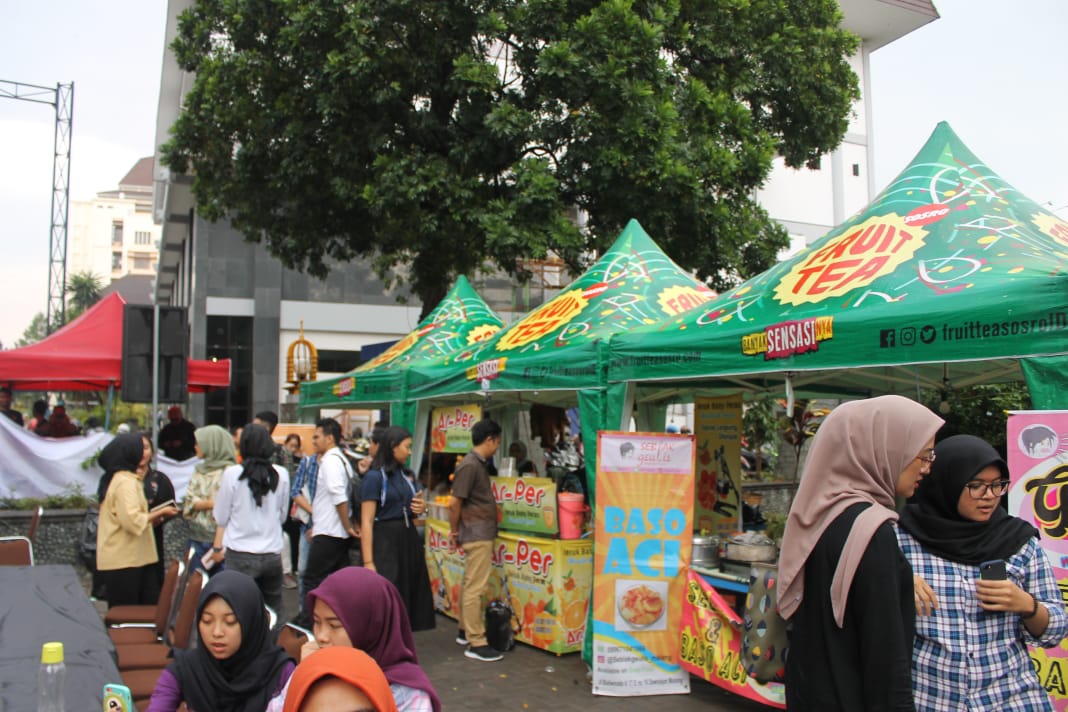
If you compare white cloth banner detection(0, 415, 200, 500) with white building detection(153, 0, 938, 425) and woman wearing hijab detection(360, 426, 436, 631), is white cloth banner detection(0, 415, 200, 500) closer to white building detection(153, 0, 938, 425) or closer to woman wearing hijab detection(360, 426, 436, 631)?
woman wearing hijab detection(360, 426, 436, 631)

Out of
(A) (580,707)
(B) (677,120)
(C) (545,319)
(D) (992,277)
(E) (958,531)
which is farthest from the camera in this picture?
(B) (677,120)

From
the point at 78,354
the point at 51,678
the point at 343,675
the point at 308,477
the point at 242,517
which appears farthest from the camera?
the point at 78,354

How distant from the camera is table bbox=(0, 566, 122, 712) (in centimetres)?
354

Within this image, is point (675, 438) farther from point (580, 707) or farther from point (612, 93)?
point (612, 93)

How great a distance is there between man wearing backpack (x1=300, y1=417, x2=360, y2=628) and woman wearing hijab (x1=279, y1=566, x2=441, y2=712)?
3.97m

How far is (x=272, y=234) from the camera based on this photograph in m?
15.8

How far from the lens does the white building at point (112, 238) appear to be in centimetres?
10006

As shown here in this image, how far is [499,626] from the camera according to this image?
24.1ft

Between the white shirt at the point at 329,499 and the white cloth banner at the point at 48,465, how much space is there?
5056mm

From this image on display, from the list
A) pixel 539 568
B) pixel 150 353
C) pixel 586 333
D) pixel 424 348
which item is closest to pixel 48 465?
pixel 150 353

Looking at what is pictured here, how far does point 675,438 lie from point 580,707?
1977 mm

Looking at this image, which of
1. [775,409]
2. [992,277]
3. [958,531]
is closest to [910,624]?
[958,531]

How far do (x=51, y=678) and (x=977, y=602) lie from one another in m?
2.99

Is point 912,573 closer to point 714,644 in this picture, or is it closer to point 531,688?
point 714,644
